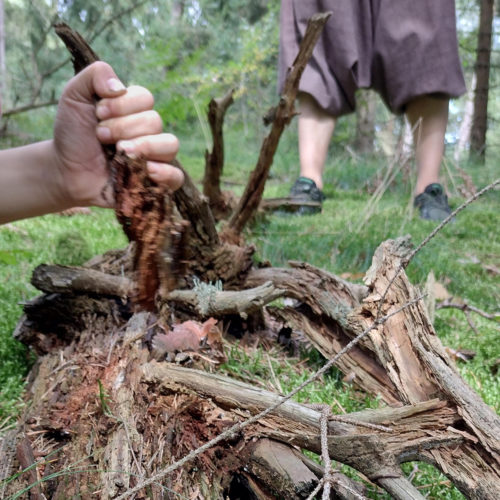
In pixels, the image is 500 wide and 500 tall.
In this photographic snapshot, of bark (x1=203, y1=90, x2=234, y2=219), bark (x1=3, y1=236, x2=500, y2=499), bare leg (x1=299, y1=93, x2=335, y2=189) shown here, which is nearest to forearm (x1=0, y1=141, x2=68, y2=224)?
bark (x1=3, y1=236, x2=500, y2=499)

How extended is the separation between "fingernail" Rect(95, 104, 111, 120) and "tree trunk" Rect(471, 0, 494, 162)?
6.24 meters

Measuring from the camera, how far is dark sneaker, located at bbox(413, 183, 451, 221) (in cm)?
332

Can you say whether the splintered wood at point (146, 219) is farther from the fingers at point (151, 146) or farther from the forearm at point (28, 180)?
the forearm at point (28, 180)

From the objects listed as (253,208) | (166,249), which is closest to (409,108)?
(253,208)

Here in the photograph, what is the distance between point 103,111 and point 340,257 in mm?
1613

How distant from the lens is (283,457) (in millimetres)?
960

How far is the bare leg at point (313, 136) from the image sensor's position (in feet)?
11.8

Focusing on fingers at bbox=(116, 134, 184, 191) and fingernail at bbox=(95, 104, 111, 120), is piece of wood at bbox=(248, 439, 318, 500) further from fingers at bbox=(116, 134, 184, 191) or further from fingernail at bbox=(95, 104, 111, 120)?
fingernail at bbox=(95, 104, 111, 120)

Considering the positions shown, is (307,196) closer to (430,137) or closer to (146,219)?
(430,137)

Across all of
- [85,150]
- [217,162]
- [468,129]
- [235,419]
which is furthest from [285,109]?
[468,129]

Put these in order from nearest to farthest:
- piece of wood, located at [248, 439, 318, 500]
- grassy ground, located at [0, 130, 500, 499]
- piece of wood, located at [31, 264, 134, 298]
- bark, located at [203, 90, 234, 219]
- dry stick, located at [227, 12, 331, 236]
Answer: piece of wood, located at [248, 439, 318, 500]
grassy ground, located at [0, 130, 500, 499]
piece of wood, located at [31, 264, 134, 298]
dry stick, located at [227, 12, 331, 236]
bark, located at [203, 90, 234, 219]

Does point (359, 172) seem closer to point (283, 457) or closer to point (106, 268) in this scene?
point (106, 268)

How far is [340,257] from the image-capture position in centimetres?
261

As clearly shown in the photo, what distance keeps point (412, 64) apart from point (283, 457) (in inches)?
126
